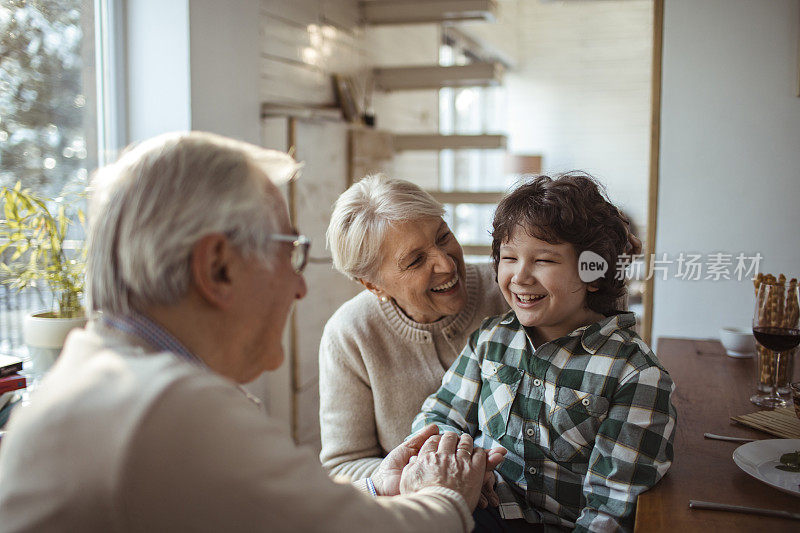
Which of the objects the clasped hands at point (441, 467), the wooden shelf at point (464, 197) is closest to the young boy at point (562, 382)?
the clasped hands at point (441, 467)

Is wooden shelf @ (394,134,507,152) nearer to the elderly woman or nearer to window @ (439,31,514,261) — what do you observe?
window @ (439,31,514,261)

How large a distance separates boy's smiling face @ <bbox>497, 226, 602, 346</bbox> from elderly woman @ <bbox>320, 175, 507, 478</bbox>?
326 millimetres

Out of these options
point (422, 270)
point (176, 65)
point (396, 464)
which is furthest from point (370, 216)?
point (176, 65)

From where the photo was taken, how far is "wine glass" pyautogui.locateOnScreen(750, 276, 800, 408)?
1708 millimetres

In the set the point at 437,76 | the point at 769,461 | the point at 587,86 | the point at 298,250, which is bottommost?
the point at 769,461

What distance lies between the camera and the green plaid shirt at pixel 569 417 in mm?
1330

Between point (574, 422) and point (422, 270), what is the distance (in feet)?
2.05

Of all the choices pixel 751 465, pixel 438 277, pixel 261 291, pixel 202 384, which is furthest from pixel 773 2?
pixel 202 384

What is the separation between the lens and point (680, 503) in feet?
4.00

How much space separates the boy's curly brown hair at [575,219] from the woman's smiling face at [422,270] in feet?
0.85

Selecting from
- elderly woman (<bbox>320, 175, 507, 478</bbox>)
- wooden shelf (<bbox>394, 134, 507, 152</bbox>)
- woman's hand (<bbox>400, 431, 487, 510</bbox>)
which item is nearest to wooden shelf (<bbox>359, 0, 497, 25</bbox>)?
wooden shelf (<bbox>394, 134, 507, 152</bbox>)

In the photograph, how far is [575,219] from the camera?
1.57 m

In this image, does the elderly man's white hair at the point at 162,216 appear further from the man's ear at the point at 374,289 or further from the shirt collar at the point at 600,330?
the man's ear at the point at 374,289

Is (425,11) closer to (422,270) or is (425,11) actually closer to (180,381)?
(422,270)
